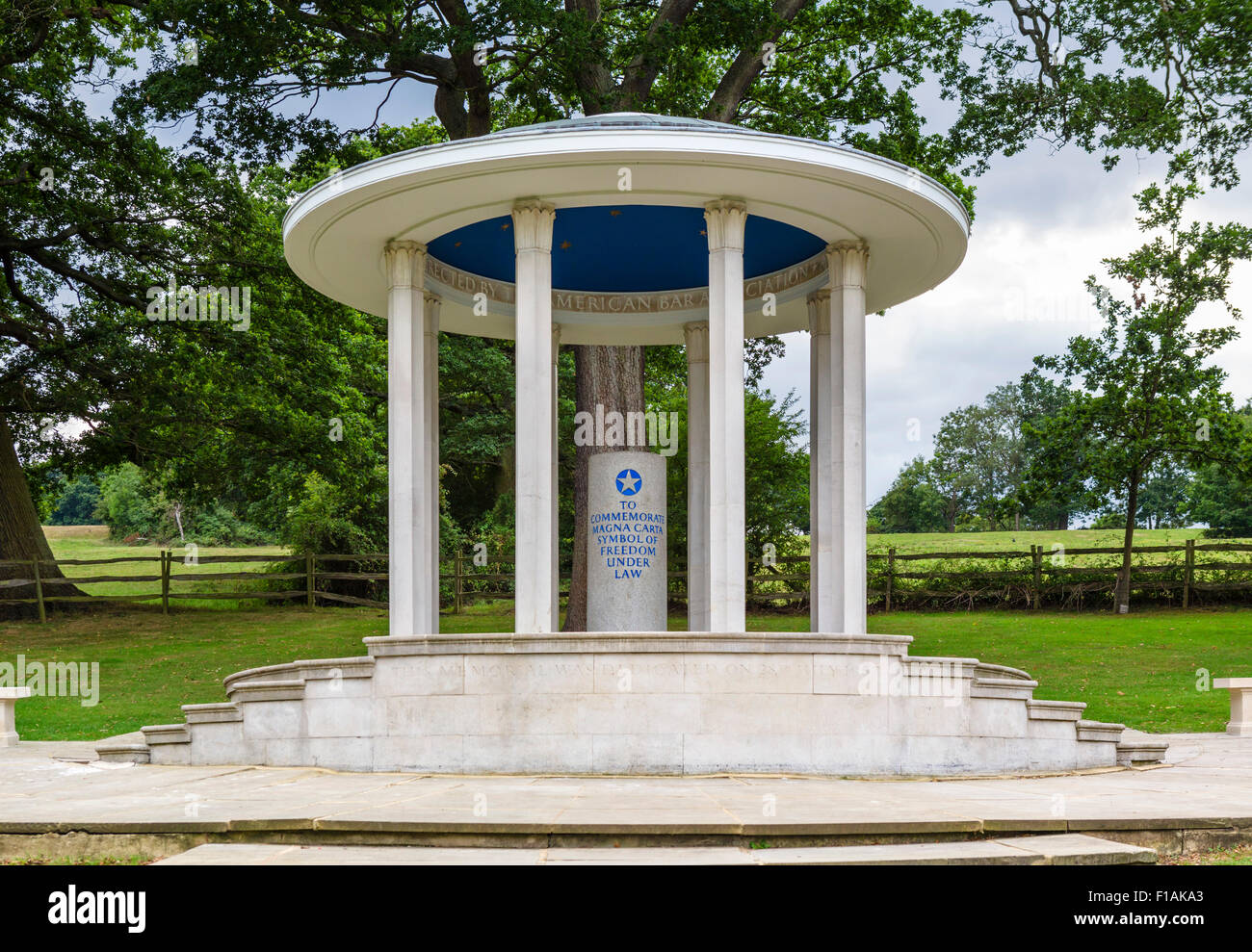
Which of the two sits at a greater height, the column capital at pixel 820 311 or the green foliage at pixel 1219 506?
the column capital at pixel 820 311

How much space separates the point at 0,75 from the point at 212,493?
43.4ft

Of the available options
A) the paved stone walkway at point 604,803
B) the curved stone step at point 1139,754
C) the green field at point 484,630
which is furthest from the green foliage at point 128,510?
the curved stone step at point 1139,754

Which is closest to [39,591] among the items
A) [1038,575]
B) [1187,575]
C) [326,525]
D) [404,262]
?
[326,525]

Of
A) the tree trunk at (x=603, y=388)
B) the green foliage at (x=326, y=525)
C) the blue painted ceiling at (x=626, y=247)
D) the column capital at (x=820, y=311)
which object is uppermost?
the blue painted ceiling at (x=626, y=247)

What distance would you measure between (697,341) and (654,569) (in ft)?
16.8

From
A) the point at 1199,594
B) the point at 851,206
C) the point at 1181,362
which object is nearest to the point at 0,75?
the point at 851,206

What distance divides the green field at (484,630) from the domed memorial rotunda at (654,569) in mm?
6351

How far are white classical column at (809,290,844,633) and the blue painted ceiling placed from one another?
1367mm

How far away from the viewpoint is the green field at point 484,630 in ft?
65.7

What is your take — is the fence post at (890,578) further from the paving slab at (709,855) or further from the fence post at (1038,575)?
the paving slab at (709,855)

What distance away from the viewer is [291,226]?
1536 cm

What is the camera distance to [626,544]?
1800cm

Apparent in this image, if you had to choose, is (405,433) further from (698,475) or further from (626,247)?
(698,475)

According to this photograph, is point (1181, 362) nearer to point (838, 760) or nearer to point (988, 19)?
point (988, 19)
